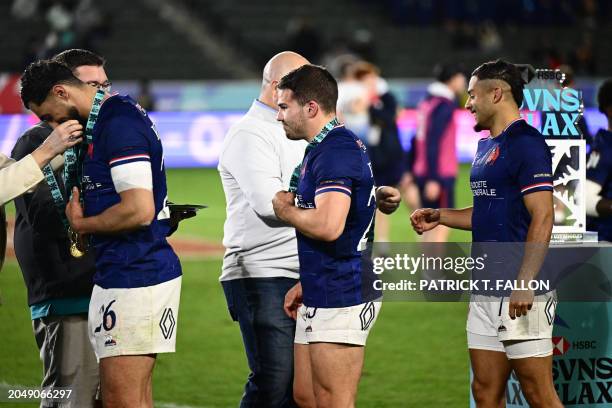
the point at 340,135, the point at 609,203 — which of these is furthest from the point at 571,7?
the point at 340,135

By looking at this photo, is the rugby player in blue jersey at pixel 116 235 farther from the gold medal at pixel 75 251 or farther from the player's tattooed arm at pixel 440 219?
the player's tattooed arm at pixel 440 219

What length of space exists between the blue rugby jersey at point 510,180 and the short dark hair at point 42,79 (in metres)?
1.99

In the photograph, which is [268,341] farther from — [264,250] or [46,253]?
[46,253]

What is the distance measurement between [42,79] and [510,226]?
2.27 meters

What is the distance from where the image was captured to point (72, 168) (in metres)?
4.73

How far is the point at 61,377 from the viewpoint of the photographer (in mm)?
5285

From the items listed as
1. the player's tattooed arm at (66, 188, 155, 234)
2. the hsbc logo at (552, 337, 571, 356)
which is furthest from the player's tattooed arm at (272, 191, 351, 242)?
the hsbc logo at (552, 337, 571, 356)

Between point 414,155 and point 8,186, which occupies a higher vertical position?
point 414,155

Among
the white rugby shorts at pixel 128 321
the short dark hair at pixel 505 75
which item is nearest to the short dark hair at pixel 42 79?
the white rugby shorts at pixel 128 321

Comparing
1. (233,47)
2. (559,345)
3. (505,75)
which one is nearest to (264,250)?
(505,75)

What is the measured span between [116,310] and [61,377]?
3.15ft

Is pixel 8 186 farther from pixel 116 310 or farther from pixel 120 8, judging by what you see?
pixel 120 8

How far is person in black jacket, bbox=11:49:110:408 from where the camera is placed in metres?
5.29

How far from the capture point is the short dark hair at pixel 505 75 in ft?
16.8
